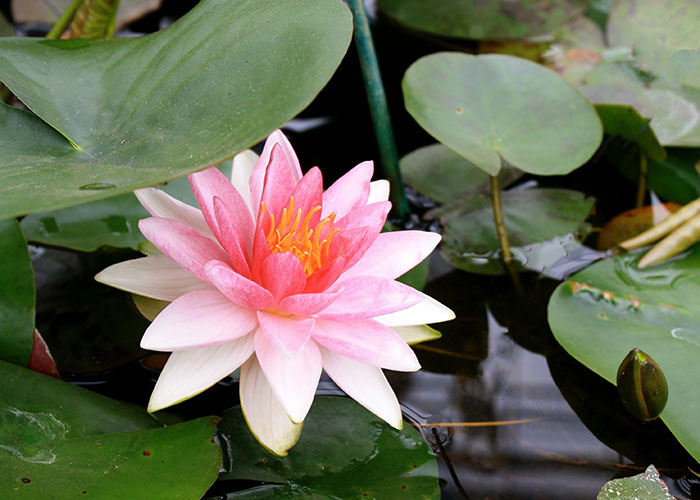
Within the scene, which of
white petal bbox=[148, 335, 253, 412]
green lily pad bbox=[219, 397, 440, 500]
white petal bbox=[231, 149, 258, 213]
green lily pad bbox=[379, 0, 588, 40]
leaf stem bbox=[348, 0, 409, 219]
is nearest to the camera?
white petal bbox=[148, 335, 253, 412]

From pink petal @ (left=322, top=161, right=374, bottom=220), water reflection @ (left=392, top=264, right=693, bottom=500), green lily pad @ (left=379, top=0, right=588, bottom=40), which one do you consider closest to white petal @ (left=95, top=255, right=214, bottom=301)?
pink petal @ (left=322, top=161, right=374, bottom=220)

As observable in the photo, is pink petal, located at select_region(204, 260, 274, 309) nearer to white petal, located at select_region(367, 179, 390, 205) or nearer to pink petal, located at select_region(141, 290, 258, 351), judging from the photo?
pink petal, located at select_region(141, 290, 258, 351)

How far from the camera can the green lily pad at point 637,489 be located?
0.81 m

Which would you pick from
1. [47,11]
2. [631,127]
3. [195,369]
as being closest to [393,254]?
Answer: [195,369]

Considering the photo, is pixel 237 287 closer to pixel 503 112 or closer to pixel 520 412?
pixel 520 412

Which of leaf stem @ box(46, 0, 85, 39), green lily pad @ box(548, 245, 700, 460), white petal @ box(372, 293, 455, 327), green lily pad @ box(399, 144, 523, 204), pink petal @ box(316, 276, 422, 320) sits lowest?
green lily pad @ box(548, 245, 700, 460)

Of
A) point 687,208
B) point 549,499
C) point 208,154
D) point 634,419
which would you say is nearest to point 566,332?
point 634,419

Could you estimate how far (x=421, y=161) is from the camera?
147cm

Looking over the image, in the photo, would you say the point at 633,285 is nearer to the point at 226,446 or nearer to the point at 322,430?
the point at 322,430

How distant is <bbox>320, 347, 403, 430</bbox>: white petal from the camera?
75 centimetres

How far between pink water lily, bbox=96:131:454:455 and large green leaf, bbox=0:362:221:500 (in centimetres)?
8

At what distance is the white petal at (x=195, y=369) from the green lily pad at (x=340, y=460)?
7.4 inches

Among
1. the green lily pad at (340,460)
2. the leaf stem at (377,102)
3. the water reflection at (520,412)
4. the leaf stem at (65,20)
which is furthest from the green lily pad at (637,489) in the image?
the leaf stem at (65,20)

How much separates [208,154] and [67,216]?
59 centimetres
